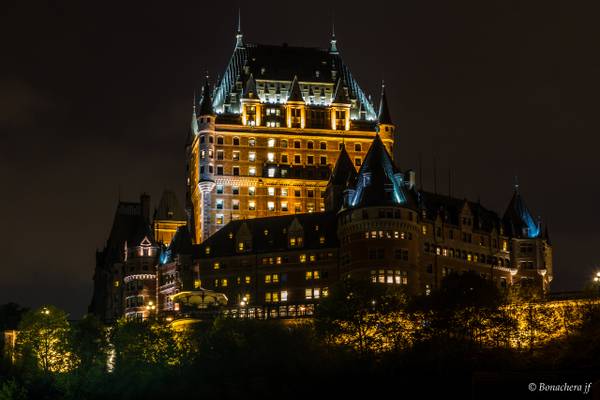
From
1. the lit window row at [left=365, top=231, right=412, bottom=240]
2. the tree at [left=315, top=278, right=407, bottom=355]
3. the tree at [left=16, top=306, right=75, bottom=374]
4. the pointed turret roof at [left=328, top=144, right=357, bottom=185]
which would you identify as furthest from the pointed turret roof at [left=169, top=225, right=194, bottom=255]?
the tree at [left=315, top=278, right=407, bottom=355]

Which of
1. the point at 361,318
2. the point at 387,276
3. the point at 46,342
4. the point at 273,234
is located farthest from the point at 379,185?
the point at 46,342

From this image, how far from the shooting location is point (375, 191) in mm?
164750

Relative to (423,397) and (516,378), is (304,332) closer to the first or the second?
(423,397)

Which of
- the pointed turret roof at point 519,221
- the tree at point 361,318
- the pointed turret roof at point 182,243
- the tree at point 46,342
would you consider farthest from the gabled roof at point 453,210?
the tree at point 46,342

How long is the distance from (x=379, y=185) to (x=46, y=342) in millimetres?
46114

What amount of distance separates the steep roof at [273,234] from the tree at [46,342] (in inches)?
816

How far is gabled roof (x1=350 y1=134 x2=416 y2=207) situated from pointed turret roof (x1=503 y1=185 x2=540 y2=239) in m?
19.8

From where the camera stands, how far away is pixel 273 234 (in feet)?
577

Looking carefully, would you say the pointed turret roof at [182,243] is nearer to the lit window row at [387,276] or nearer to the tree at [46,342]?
the tree at [46,342]

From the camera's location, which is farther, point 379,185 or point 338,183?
point 338,183

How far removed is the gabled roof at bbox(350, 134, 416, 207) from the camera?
16388 cm

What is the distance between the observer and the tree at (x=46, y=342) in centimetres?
16100

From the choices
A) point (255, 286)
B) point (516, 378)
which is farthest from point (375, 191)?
point (516, 378)

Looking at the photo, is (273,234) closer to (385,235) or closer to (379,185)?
(379,185)
